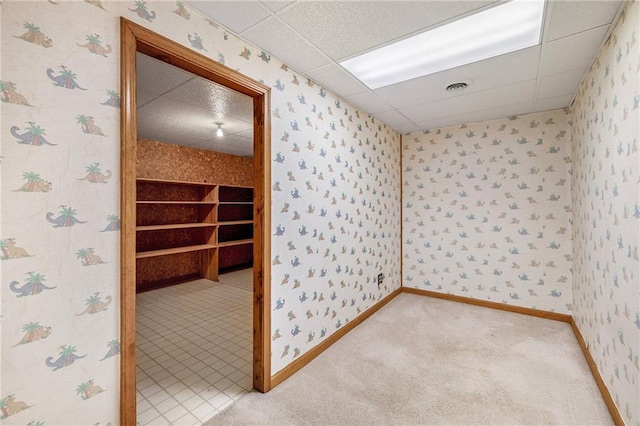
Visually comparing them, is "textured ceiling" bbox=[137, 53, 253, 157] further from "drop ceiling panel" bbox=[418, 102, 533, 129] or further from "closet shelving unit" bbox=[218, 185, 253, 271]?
"drop ceiling panel" bbox=[418, 102, 533, 129]

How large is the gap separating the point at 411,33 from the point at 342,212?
1544mm

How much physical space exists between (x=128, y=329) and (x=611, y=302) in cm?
274

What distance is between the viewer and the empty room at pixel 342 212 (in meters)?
1.09

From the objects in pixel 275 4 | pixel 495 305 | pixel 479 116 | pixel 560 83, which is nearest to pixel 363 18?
pixel 275 4

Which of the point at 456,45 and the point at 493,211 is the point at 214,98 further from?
the point at 493,211

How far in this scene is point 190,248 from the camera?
4.72 meters

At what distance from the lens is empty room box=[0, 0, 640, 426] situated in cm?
109

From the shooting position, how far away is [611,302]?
1.74 metres

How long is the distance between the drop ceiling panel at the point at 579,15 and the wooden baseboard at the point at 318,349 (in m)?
2.73

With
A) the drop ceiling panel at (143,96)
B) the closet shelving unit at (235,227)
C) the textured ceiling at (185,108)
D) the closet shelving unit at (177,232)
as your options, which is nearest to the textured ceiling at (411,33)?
the textured ceiling at (185,108)

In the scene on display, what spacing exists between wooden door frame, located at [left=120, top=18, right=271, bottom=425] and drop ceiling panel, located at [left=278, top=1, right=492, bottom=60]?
0.49m

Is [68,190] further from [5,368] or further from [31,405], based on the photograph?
[31,405]

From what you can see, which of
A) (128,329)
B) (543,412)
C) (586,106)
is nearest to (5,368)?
(128,329)

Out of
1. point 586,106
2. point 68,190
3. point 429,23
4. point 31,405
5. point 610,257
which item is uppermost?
point 429,23
